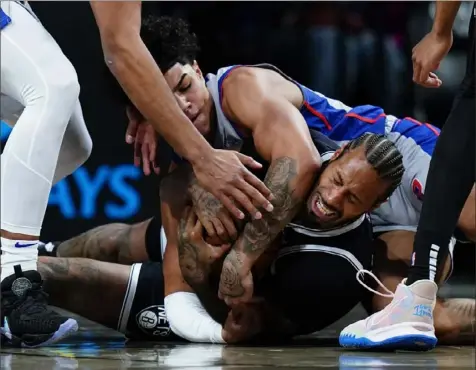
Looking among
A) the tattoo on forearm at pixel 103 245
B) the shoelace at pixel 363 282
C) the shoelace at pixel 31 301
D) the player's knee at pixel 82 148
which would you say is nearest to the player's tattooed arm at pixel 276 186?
the shoelace at pixel 363 282

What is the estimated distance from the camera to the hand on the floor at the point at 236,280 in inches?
99.8

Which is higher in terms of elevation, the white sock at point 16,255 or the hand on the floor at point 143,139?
the hand on the floor at point 143,139

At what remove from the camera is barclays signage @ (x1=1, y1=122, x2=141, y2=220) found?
165 inches

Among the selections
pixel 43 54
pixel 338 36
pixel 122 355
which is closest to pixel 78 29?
pixel 338 36

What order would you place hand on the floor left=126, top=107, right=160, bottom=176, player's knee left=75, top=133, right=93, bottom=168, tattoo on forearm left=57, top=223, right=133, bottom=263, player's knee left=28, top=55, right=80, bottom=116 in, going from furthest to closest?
tattoo on forearm left=57, top=223, right=133, bottom=263 < hand on the floor left=126, top=107, right=160, bottom=176 < player's knee left=75, top=133, right=93, bottom=168 < player's knee left=28, top=55, right=80, bottom=116

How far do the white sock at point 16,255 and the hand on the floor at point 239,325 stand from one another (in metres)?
0.55

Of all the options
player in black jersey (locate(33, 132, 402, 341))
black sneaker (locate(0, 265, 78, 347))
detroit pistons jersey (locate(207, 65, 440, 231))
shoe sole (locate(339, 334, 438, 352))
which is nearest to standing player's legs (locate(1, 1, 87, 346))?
black sneaker (locate(0, 265, 78, 347))

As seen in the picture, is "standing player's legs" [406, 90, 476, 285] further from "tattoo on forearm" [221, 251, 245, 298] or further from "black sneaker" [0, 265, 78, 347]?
"black sneaker" [0, 265, 78, 347]

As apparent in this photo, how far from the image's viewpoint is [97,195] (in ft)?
13.8

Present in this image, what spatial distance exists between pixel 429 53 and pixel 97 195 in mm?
2186

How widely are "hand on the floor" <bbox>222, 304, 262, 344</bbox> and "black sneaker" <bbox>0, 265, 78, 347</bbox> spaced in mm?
419

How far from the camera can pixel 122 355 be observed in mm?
2289

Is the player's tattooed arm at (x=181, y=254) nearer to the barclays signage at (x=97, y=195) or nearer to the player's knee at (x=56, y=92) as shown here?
the player's knee at (x=56, y=92)

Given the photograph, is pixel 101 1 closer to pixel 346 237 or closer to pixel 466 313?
pixel 346 237
